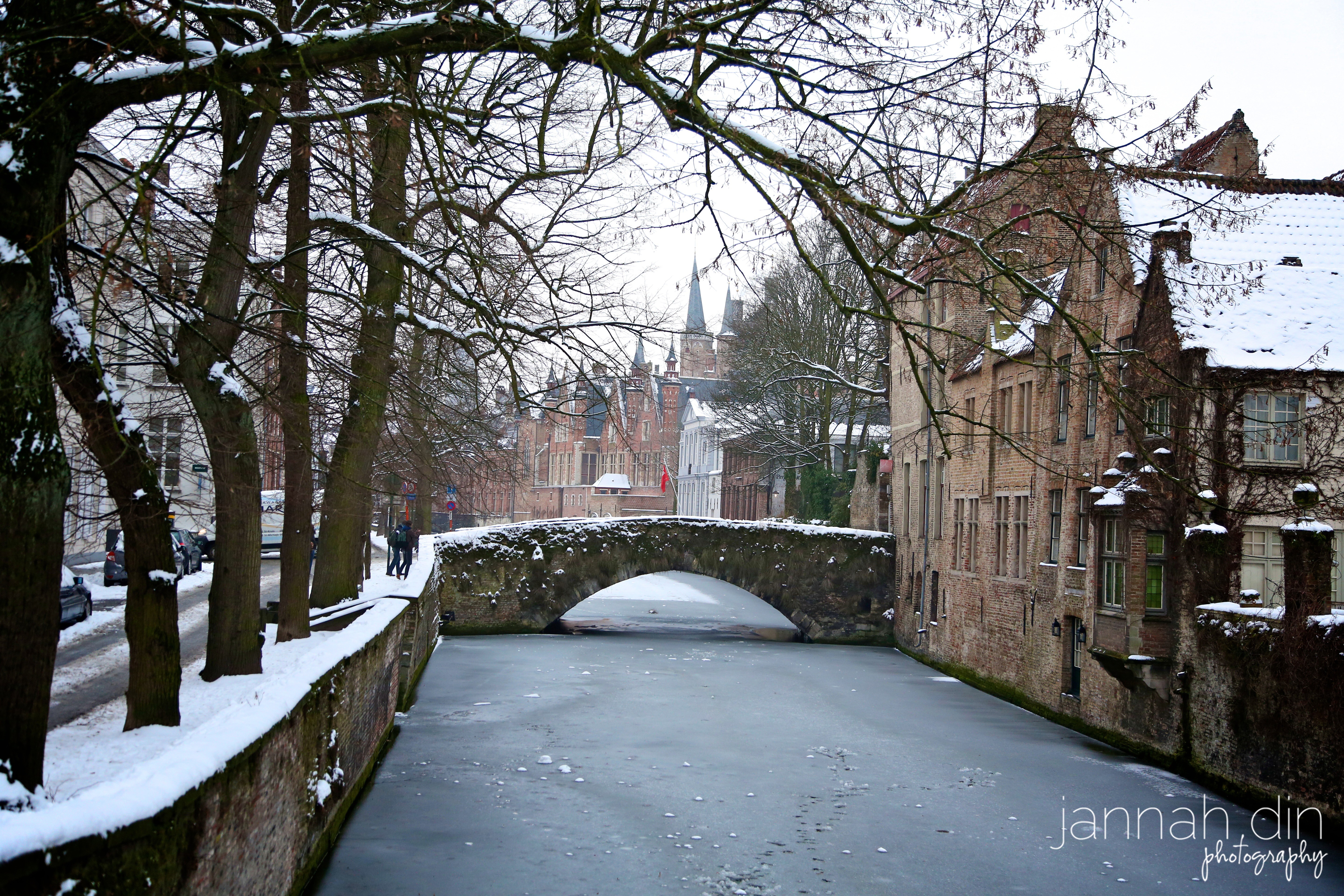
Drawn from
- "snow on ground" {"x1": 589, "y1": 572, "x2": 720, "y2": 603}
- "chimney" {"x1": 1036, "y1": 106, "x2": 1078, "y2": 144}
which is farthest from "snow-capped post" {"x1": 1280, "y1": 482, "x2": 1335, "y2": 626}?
"snow on ground" {"x1": 589, "y1": 572, "x2": 720, "y2": 603}

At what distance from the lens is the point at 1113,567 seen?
18.6m

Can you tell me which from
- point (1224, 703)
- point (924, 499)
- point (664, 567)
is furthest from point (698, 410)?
point (1224, 703)

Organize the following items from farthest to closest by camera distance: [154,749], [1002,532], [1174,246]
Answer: [1002,532]
[1174,246]
[154,749]

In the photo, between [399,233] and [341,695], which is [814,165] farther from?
[399,233]

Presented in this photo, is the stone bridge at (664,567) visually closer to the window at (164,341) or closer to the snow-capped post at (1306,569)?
the snow-capped post at (1306,569)

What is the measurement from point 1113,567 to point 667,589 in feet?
116

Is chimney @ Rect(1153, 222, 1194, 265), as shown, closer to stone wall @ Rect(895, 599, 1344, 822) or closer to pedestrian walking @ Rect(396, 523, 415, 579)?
stone wall @ Rect(895, 599, 1344, 822)

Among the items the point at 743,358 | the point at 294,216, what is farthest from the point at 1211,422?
the point at 743,358

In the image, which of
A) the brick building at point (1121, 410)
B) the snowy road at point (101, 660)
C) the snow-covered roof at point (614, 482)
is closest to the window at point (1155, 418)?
the brick building at point (1121, 410)

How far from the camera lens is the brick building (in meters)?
7.34

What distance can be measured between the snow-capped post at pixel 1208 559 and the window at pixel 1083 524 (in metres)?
3.24

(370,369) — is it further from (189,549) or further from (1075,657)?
(189,549)

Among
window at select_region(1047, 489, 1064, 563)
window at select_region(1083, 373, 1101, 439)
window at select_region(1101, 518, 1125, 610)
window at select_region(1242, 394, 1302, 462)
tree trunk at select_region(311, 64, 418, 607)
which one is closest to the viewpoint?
tree trunk at select_region(311, 64, 418, 607)

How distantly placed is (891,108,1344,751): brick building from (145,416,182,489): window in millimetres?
5327
